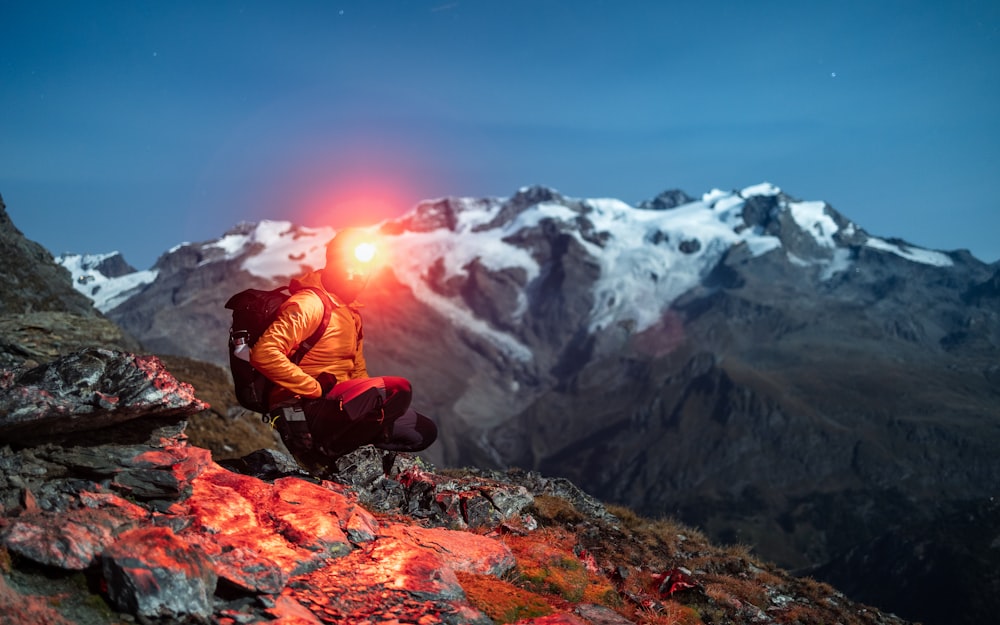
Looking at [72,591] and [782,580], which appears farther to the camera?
[782,580]

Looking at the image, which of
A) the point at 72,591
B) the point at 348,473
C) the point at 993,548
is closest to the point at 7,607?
the point at 72,591

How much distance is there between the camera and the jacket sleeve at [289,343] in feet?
26.7

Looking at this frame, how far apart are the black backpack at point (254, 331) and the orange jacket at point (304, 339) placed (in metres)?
0.10

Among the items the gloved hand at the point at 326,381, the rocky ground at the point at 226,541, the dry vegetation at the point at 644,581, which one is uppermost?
the gloved hand at the point at 326,381

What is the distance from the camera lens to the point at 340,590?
656 cm

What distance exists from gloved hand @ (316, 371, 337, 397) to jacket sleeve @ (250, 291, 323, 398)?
446 mm

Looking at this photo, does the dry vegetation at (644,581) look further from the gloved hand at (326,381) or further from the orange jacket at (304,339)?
the orange jacket at (304,339)

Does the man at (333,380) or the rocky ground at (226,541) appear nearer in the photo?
the rocky ground at (226,541)

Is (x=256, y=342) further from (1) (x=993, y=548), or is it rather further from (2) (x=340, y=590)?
(1) (x=993, y=548)

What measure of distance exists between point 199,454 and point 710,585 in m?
9.11

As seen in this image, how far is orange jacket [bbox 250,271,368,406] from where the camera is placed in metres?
8.18

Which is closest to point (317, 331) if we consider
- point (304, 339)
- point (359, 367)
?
point (304, 339)

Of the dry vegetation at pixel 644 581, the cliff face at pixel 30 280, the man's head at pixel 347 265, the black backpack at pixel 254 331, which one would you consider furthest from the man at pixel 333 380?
the cliff face at pixel 30 280

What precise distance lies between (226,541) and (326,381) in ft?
9.96
